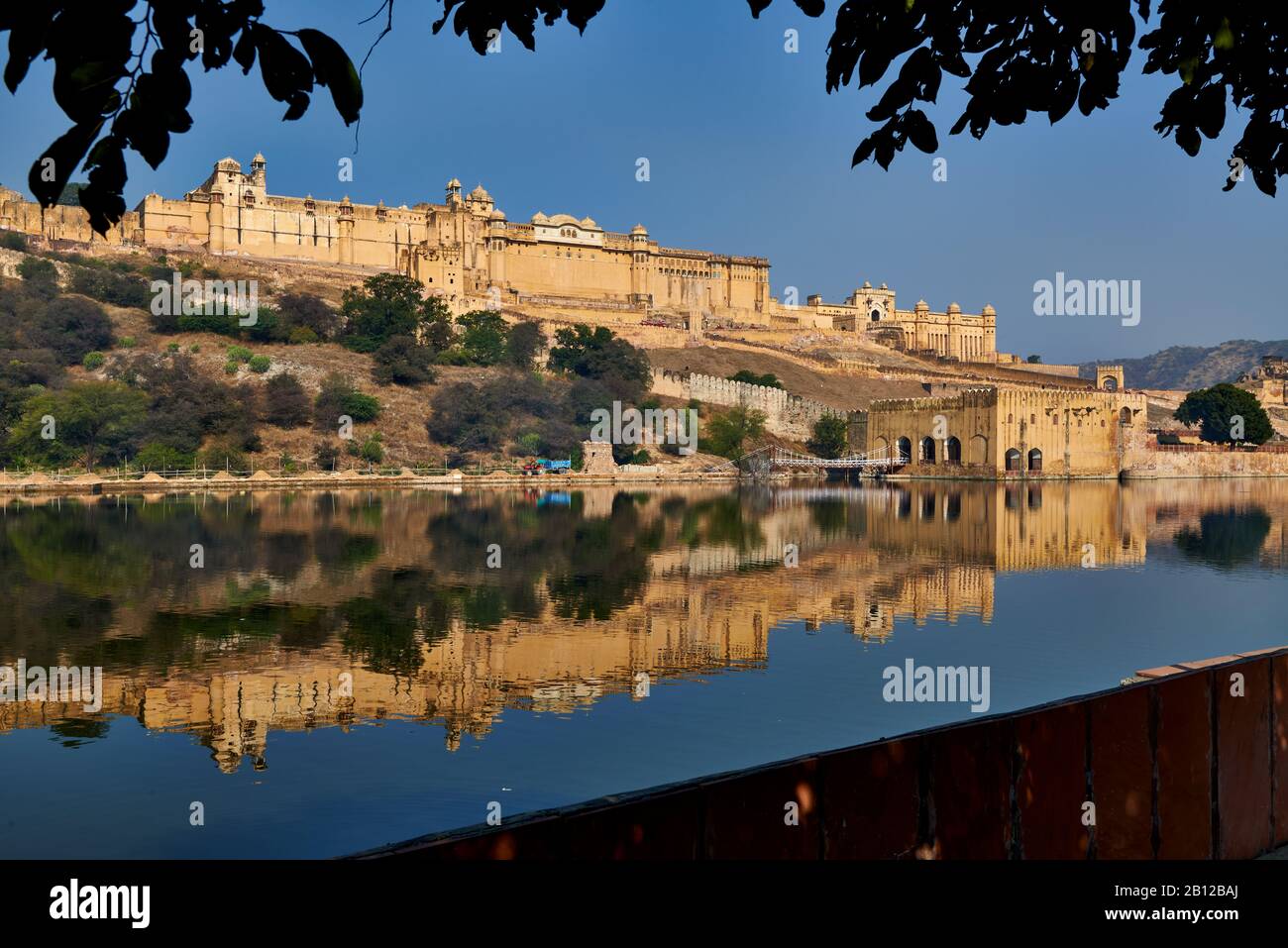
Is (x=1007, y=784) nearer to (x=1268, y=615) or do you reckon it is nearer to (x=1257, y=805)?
(x=1257, y=805)

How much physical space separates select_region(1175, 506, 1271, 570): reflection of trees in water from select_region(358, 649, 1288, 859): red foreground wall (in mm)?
16613

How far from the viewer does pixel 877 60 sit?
3938mm

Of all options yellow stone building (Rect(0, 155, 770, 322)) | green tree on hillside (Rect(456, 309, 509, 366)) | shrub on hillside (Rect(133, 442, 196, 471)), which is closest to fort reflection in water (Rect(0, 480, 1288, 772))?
shrub on hillside (Rect(133, 442, 196, 471))

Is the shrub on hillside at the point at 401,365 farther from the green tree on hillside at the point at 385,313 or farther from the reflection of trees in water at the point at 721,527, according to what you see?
the reflection of trees in water at the point at 721,527

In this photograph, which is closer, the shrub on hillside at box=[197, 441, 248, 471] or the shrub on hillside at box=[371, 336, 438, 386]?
the shrub on hillside at box=[197, 441, 248, 471]

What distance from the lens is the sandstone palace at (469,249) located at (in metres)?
71.5

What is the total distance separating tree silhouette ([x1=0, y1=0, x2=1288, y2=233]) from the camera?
2.52 m

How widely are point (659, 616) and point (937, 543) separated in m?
10.9

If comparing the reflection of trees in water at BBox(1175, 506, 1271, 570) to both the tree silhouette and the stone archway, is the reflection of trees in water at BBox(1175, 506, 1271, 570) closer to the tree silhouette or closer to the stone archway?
the stone archway

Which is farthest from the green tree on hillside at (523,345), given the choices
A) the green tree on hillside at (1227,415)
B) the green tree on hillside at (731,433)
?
the green tree on hillside at (1227,415)

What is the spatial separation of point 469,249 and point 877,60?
74600 millimetres

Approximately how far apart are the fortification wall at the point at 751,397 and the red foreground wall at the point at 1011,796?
193ft

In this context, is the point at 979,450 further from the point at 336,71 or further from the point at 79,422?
the point at 336,71

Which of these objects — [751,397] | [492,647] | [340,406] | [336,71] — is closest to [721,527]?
[492,647]
